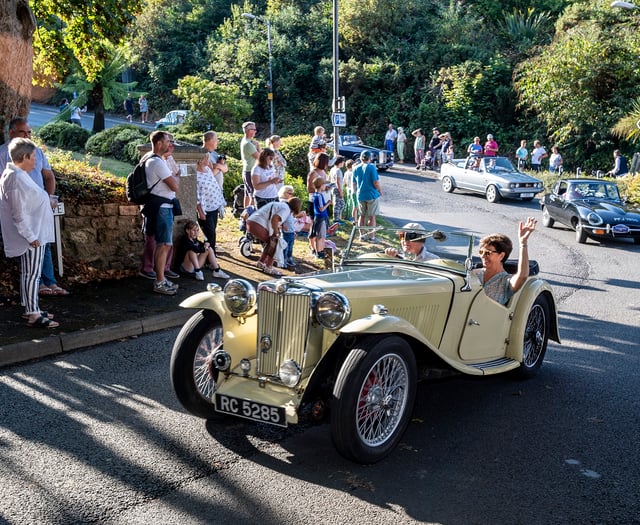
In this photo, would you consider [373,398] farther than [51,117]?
No

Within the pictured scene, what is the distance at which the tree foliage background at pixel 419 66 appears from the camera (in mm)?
29891

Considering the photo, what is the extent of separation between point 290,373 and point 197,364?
94cm

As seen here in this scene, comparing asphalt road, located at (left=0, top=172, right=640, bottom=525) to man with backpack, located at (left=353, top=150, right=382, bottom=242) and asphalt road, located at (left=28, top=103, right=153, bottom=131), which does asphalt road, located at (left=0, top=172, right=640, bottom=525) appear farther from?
asphalt road, located at (left=28, top=103, right=153, bottom=131)

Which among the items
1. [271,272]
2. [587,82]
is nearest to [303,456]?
[271,272]

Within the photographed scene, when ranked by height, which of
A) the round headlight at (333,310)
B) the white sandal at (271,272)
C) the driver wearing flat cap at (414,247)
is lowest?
the white sandal at (271,272)

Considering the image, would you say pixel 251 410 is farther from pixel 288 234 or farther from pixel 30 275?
pixel 288 234

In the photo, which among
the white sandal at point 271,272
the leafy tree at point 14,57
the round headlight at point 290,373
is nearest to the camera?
the round headlight at point 290,373

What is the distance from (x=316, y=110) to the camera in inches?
1635

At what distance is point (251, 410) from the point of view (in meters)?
4.68

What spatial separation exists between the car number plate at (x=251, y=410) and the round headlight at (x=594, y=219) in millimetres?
12652

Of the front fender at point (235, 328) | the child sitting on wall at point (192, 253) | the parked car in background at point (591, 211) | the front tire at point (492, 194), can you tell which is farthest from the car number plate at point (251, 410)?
the front tire at point (492, 194)

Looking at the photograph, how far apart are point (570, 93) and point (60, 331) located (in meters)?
28.1

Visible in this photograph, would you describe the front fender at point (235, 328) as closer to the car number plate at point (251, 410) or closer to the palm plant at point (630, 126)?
the car number plate at point (251, 410)

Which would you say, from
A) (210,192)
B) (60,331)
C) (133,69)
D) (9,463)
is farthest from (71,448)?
(133,69)
